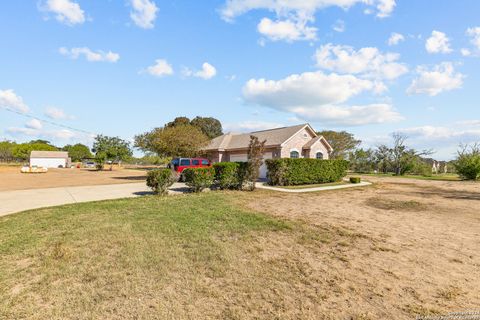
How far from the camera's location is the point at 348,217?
930 cm

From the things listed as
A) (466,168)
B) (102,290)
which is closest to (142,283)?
(102,290)

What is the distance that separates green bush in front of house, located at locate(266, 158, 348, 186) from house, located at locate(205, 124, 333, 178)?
3548 mm

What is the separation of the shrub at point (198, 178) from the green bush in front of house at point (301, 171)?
5.94 metres

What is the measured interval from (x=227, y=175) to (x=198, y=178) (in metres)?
2.34

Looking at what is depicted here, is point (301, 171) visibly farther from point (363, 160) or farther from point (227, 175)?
point (363, 160)

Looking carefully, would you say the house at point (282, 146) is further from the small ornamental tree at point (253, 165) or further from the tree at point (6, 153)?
the tree at point (6, 153)

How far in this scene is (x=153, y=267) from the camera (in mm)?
4695

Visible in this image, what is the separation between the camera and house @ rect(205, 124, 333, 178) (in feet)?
81.5

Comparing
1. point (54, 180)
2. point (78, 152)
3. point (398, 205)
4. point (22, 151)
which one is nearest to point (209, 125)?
point (54, 180)

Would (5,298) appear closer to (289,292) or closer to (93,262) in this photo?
(93,262)

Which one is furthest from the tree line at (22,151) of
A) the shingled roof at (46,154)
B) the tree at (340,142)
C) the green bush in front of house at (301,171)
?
the green bush in front of house at (301,171)

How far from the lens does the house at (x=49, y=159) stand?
62.8 m

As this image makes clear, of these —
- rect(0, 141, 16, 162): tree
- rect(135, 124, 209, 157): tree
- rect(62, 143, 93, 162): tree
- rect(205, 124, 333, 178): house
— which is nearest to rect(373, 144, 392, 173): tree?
rect(205, 124, 333, 178): house

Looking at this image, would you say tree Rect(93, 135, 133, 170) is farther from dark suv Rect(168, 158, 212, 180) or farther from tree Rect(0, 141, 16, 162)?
tree Rect(0, 141, 16, 162)
